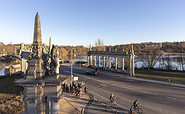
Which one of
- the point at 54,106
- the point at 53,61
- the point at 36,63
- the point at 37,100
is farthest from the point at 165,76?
the point at 36,63

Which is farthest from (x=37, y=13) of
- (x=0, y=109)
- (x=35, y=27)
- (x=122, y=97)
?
(x=122, y=97)

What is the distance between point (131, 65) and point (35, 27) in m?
28.4

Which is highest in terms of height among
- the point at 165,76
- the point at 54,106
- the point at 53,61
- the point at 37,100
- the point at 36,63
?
the point at 53,61

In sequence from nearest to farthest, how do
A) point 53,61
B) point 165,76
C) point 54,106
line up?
point 54,106
point 53,61
point 165,76

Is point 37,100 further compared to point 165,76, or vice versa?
point 165,76

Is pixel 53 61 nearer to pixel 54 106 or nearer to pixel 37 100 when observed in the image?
pixel 37 100

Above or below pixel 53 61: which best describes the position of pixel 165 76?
below

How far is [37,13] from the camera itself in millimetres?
7816

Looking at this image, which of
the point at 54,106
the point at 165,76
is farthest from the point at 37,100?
the point at 165,76

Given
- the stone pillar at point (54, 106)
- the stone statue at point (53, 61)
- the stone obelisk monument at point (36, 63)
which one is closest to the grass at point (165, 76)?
the stone pillar at point (54, 106)

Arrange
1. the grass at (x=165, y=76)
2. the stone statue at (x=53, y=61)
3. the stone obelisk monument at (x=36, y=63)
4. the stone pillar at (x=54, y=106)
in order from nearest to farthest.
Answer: the stone obelisk monument at (x=36, y=63) → the stone pillar at (x=54, y=106) → the stone statue at (x=53, y=61) → the grass at (x=165, y=76)

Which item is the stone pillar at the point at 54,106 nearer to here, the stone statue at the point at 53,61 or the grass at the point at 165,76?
the stone statue at the point at 53,61

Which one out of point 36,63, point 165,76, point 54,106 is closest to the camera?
point 36,63

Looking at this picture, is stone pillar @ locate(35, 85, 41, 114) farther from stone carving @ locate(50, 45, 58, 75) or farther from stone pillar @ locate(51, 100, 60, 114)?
stone carving @ locate(50, 45, 58, 75)
